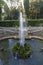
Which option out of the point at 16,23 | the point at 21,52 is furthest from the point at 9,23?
the point at 21,52

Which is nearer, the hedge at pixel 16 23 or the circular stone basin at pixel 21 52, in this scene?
the circular stone basin at pixel 21 52

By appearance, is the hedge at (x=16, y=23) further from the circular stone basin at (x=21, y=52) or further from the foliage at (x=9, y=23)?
the circular stone basin at (x=21, y=52)

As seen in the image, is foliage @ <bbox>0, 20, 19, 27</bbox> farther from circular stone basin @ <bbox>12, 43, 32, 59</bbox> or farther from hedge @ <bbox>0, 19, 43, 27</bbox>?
circular stone basin @ <bbox>12, 43, 32, 59</bbox>

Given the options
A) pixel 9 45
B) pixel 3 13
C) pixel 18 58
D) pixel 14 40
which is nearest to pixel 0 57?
pixel 18 58

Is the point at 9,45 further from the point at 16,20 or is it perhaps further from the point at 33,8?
the point at 33,8

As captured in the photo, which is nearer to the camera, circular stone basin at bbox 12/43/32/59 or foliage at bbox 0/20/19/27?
circular stone basin at bbox 12/43/32/59

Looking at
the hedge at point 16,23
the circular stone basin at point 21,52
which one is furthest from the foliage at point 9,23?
the circular stone basin at point 21,52

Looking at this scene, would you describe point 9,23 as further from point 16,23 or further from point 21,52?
point 21,52

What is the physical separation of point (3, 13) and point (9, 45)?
155cm

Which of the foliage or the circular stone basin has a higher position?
the foliage

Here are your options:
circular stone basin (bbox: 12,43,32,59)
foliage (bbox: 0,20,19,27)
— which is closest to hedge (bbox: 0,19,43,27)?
foliage (bbox: 0,20,19,27)

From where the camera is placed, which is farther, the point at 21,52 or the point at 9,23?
the point at 9,23

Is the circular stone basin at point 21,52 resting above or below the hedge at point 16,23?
below

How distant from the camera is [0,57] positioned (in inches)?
242
